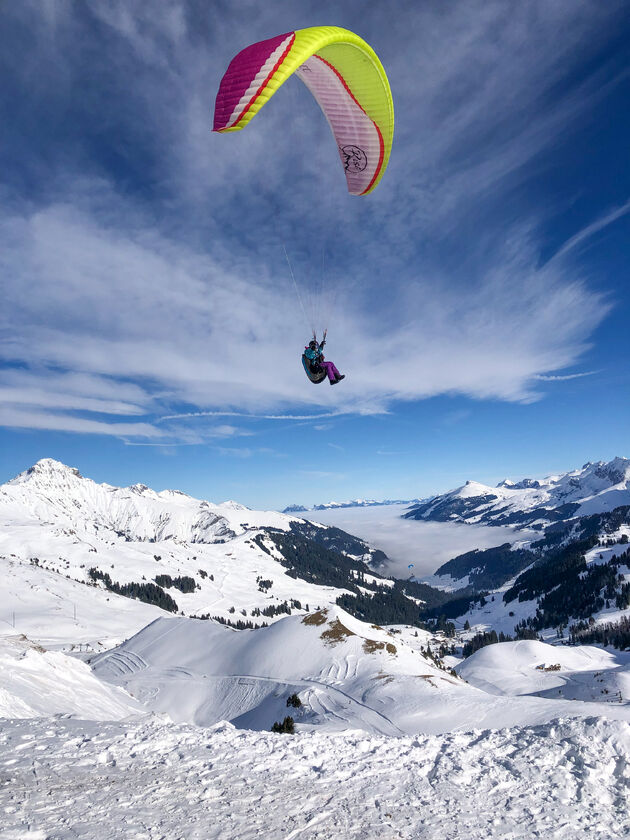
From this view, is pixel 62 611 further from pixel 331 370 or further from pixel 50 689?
pixel 331 370

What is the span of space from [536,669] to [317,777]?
318 ft

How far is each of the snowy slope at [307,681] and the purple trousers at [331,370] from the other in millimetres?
19407

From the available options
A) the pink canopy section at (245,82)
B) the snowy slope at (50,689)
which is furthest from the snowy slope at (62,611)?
the pink canopy section at (245,82)

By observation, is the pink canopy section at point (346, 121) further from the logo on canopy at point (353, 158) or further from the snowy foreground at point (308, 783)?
the snowy foreground at point (308, 783)

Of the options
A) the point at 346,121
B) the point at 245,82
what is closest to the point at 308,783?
the point at 245,82

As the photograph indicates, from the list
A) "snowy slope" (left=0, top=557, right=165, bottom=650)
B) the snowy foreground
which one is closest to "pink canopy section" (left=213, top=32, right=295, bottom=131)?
the snowy foreground

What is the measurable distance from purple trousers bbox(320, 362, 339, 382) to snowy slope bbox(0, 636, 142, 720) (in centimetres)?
1930

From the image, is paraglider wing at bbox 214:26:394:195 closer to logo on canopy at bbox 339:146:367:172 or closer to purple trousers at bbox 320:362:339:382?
logo on canopy at bbox 339:146:367:172

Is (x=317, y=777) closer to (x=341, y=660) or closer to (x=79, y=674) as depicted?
(x=79, y=674)

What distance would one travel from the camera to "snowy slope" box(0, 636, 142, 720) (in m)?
20.7

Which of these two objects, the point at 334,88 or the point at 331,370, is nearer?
the point at 334,88

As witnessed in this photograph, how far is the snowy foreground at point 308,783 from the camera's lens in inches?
319

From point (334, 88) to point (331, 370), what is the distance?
12321mm

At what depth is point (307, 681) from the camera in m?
41.7
